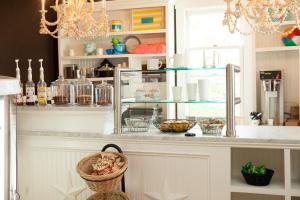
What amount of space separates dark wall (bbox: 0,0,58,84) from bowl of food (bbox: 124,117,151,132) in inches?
81.6

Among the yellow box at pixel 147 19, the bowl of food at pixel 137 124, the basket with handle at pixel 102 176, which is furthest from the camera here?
the yellow box at pixel 147 19

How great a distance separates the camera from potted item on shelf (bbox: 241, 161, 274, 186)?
242 centimetres

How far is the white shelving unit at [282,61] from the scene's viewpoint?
4.67m

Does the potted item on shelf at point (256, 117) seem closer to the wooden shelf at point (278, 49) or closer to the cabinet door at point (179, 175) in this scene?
the wooden shelf at point (278, 49)

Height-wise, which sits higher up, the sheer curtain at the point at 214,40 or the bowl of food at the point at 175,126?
the sheer curtain at the point at 214,40

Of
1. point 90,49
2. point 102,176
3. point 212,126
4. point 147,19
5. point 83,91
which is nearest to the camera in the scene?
point 102,176

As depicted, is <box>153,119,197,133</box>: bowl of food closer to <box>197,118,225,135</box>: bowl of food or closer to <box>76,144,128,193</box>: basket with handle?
<box>197,118,225,135</box>: bowl of food

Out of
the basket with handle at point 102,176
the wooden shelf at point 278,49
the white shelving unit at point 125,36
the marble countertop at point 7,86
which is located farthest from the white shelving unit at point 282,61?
the marble countertop at point 7,86

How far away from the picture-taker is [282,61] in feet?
15.6

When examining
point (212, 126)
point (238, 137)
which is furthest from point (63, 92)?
point (238, 137)

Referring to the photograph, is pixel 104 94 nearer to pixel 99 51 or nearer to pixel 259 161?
pixel 259 161

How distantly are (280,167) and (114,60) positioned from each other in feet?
10.8

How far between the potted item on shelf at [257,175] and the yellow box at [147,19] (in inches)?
114

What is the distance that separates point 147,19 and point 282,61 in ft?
6.17
